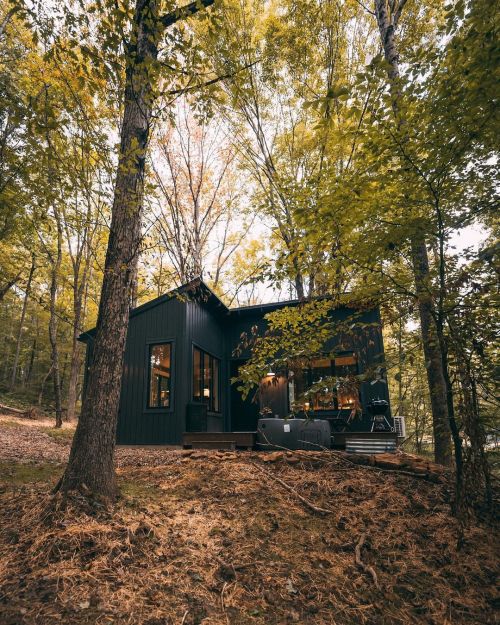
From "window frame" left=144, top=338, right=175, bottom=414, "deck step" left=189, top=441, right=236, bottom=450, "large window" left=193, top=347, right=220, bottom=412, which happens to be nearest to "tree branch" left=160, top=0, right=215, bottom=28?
"deck step" left=189, top=441, right=236, bottom=450

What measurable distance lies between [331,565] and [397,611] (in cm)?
51

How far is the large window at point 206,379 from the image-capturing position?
32.9 feet

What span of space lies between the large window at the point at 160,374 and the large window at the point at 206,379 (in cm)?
75

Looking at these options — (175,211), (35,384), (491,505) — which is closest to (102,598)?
(491,505)

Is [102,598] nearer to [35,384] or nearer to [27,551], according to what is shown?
[27,551]

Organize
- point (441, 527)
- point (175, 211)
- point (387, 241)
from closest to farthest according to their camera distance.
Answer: point (441, 527), point (387, 241), point (175, 211)

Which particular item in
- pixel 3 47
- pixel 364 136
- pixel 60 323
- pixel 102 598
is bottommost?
pixel 102 598

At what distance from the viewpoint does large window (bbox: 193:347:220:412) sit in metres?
10.0

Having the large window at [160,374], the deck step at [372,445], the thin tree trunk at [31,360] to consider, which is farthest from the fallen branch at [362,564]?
the thin tree trunk at [31,360]

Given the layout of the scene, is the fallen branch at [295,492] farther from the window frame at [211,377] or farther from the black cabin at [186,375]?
the window frame at [211,377]

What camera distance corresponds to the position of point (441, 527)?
3.04 m

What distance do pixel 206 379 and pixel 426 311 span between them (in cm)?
712

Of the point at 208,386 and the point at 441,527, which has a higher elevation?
the point at 208,386

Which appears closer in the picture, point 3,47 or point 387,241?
point 387,241
